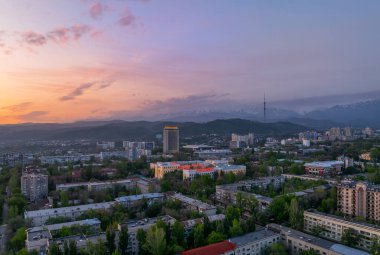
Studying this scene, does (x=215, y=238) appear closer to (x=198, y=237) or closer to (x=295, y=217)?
(x=198, y=237)

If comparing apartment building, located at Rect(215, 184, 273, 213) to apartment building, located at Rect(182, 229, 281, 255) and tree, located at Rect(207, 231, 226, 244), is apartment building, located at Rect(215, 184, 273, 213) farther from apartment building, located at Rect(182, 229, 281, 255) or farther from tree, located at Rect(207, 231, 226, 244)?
tree, located at Rect(207, 231, 226, 244)

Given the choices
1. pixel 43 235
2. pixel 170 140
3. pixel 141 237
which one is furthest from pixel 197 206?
pixel 170 140

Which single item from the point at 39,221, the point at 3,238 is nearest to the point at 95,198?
the point at 39,221

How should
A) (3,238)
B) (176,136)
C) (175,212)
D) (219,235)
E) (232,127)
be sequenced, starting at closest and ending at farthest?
(219,235), (3,238), (175,212), (176,136), (232,127)

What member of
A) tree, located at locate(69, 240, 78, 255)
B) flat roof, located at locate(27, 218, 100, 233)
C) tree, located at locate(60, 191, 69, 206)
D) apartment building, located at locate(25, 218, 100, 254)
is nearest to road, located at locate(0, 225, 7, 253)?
flat roof, located at locate(27, 218, 100, 233)

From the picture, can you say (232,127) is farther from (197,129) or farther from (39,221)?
(39,221)

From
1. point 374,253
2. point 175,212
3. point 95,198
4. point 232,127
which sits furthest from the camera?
point 232,127

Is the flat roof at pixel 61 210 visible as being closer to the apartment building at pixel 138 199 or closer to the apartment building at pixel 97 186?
the apartment building at pixel 138 199

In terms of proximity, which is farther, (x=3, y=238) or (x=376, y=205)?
(x=376, y=205)
